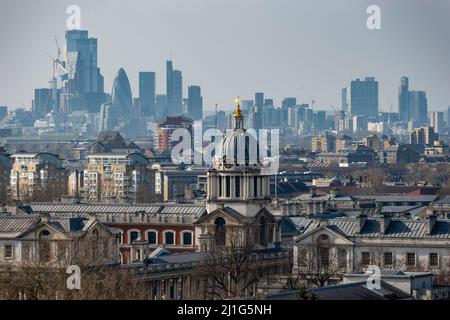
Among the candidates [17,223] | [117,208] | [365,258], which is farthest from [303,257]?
[117,208]

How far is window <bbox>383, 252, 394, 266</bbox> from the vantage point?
65.2m

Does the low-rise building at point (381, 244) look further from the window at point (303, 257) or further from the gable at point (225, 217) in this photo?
the gable at point (225, 217)

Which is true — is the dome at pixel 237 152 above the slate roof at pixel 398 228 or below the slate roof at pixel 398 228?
above

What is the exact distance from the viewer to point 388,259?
65.4 meters

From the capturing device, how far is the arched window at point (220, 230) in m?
70.9

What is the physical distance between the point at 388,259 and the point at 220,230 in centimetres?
774

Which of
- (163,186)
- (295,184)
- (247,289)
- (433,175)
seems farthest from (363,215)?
(433,175)

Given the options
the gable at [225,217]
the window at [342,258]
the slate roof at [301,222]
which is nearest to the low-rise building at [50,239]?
the gable at [225,217]

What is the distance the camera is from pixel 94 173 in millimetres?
153125

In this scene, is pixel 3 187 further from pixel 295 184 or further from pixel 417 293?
pixel 417 293

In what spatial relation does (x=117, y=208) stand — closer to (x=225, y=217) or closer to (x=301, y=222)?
(x=301, y=222)

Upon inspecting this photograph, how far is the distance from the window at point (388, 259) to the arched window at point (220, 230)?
6.86m

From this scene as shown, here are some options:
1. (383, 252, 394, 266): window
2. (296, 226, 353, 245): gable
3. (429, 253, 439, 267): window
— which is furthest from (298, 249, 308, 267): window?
(429, 253, 439, 267): window

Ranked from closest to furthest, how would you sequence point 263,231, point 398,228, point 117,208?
point 398,228 → point 263,231 → point 117,208
